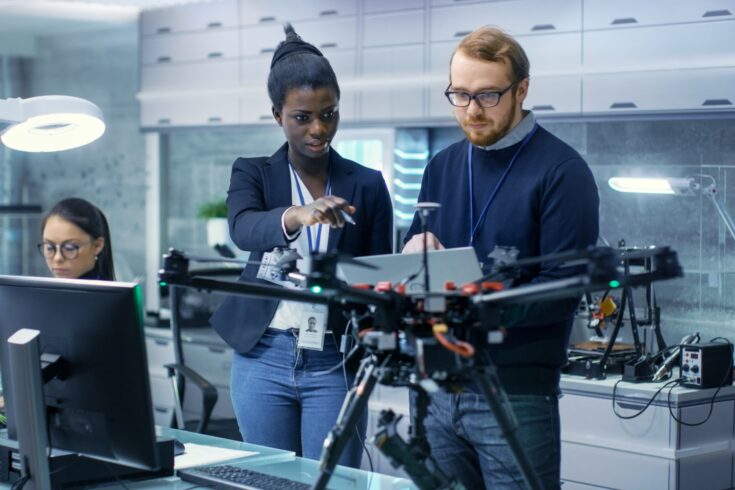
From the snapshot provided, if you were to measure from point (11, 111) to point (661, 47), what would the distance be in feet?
9.03

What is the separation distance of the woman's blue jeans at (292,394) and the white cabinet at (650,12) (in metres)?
2.41

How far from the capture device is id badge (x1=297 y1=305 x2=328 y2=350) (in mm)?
2283

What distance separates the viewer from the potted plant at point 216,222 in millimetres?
5875

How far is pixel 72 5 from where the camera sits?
6512 mm

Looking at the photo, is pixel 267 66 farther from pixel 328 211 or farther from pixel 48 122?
pixel 328 211

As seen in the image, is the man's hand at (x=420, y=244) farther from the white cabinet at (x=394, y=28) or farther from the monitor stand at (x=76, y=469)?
the white cabinet at (x=394, y=28)

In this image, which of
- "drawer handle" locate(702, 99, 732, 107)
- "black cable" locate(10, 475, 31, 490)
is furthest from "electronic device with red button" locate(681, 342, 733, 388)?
"black cable" locate(10, 475, 31, 490)

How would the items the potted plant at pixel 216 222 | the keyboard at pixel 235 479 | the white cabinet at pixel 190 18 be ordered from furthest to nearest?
the potted plant at pixel 216 222 < the white cabinet at pixel 190 18 < the keyboard at pixel 235 479

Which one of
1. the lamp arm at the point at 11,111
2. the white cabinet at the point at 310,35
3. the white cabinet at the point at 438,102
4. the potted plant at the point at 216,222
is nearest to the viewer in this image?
→ the lamp arm at the point at 11,111

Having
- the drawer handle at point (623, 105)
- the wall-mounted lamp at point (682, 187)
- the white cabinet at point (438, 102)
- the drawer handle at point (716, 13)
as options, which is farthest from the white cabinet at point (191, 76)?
the drawer handle at point (716, 13)

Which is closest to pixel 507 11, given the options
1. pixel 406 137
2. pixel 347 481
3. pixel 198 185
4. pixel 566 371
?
pixel 406 137

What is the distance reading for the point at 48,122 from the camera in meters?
2.37

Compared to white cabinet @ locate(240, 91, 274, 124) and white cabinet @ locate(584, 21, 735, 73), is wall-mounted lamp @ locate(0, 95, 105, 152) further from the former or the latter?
white cabinet @ locate(240, 91, 274, 124)

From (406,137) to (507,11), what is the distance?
2.88 ft
